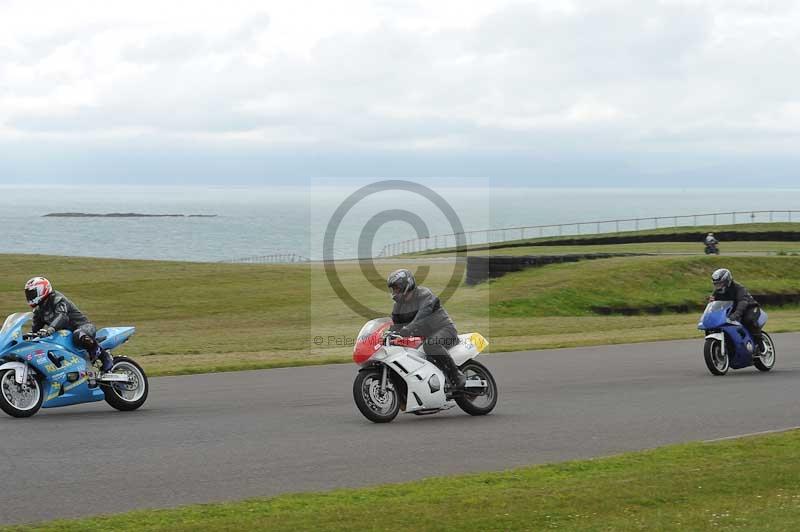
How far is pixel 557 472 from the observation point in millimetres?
10141

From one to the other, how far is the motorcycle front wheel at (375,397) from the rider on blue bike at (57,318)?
3.90 metres

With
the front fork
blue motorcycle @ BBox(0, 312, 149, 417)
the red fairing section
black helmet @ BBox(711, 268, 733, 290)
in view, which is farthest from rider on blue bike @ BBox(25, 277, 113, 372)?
black helmet @ BBox(711, 268, 733, 290)

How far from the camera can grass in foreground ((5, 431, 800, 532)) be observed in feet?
25.9

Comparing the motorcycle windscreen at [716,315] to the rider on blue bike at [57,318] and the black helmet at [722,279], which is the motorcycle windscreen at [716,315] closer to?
the black helmet at [722,279]

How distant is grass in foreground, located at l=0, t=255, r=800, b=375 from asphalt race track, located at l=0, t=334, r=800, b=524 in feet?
18.4

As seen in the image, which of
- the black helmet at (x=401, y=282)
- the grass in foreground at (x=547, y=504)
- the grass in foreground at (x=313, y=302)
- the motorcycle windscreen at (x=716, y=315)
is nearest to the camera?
the grass in foreground at (x=547, y=504)

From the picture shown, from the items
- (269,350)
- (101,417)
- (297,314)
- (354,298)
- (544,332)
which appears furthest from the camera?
(354,298)

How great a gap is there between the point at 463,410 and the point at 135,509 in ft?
22.1

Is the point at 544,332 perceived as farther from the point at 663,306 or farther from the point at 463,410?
the point at 463,410

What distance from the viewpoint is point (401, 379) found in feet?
45.9

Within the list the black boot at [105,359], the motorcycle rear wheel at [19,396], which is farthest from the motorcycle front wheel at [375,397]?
the motorcycle rear wheel at [19,396]

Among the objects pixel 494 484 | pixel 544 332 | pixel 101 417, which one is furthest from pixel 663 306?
pixel 494 484

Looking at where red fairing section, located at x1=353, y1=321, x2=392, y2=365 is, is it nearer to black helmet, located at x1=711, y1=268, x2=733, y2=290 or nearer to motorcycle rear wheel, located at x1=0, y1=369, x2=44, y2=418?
motorcycle rear wheel, located at x1=0, y1=369, x2=44, y2=418

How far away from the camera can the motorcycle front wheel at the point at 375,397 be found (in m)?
13.6
